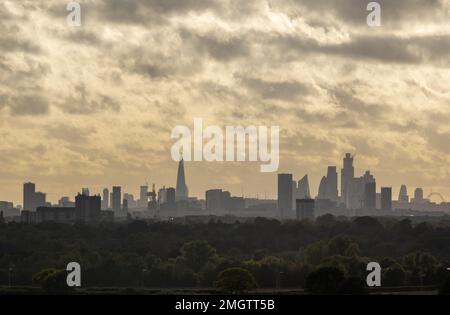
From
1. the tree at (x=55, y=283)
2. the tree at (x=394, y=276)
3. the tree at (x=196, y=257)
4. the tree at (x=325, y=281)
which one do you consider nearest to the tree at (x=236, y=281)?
the tree at (x=325, y=281)

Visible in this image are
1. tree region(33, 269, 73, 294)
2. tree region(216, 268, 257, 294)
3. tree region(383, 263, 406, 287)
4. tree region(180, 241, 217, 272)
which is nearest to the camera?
tree region(216, 268, 257, 294)

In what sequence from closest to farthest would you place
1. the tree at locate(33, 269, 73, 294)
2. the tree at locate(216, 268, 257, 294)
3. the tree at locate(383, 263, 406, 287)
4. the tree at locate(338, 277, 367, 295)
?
1. the tree at locate(338, 277, 367, 295)
2. the tree at locate(216, 268, 257, 294)
3. the tree at locate(33, 269, 73, 294)
4. the tree at locate(383, 263, 406, 287)

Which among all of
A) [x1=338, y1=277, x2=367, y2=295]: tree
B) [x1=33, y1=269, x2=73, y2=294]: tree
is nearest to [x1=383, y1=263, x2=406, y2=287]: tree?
[x1=338, y1=277, x2=367, y2=295]: tree

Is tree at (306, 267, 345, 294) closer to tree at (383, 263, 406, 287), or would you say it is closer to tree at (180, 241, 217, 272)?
tree at (383, 263, 406, 287)
